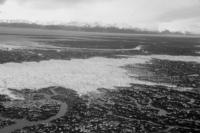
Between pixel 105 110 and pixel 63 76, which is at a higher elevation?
pixel 63 76

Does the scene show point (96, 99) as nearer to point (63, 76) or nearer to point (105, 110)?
point (105, 110)

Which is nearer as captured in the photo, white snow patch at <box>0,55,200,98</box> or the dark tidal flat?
the dark tidal flat

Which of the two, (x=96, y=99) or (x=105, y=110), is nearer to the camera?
(x=105, y=110)

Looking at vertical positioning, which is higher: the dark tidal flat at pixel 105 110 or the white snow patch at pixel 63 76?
the white snow patch at pixel 63 76

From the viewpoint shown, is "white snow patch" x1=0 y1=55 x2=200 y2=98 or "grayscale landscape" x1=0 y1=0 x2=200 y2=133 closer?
"grayscale landscape" x1=0 y1=0 x2=200 y2=133

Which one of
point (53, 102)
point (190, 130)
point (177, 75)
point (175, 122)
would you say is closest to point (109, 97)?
point (53, 102)

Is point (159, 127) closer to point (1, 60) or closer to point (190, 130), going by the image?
point (190, 130)

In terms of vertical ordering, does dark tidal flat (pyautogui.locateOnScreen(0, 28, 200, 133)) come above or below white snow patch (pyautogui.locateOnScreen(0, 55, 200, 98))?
below

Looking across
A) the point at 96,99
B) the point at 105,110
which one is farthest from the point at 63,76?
the point at 105,110
